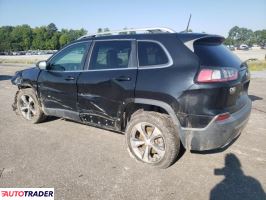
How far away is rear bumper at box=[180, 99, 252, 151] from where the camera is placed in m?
3.51

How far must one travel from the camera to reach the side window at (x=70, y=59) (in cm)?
489

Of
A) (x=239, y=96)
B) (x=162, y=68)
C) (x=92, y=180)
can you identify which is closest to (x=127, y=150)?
(x=92, y=180)

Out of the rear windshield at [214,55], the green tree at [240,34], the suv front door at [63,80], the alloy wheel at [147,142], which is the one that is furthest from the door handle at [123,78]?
the green tree at [240,34]

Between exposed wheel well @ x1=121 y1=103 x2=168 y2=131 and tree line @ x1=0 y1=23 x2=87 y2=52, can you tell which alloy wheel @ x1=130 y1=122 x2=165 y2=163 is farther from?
tree line @ x1=0 y1=23 x2=87 y2=52

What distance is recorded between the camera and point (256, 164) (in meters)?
4.00

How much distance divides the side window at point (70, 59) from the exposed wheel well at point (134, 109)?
3.84 ft

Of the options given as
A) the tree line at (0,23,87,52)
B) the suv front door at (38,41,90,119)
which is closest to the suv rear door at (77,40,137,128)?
the suv front door at (38,41,90,119)

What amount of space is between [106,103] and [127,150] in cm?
84

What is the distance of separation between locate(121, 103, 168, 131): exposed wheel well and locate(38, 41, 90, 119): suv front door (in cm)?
105

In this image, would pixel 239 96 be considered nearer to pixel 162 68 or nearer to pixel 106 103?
pixel 162 68

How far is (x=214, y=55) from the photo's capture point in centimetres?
371

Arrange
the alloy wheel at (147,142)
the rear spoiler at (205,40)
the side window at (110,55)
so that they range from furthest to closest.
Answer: the side window at (110,55)
the alloy wheel at (147,142)
the rear spoiler at (205,40)

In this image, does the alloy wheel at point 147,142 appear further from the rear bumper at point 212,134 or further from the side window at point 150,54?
the side window at point 150,54

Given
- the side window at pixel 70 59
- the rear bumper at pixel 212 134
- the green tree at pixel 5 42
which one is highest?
the green tree at pixel 5 42
